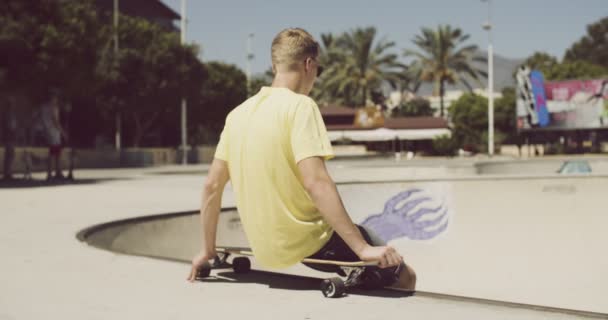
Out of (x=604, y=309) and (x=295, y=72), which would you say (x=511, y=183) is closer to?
(x=604, y=309)

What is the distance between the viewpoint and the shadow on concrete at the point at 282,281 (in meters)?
A: 3.63

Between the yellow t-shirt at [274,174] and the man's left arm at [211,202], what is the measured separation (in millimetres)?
95

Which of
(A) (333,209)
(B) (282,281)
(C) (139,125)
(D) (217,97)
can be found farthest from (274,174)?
(D) (217,97)

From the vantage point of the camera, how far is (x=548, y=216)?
1034cm

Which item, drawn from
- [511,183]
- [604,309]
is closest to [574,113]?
[511,183]

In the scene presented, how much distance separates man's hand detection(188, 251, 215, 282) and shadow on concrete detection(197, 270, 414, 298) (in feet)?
0.23

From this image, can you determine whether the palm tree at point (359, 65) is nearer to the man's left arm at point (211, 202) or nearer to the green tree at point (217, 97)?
the green tree at point (217, 97)

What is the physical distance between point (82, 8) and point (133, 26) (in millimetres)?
20867

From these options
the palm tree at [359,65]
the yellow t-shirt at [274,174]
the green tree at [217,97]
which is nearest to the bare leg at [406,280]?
the yellow t-shirt at [274,174]

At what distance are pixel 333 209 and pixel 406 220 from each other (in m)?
7.82

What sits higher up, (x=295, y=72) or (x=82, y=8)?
(x=82, y=8)

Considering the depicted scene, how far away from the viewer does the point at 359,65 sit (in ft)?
214

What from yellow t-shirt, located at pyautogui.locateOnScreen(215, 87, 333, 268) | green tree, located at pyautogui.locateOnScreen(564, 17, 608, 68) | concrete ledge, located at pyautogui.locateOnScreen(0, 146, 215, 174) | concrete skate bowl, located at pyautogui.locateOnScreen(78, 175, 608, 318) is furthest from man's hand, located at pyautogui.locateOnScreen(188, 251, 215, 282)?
green tree, located at pyautogui.locateOnScreen(564, 17, 608, 68)

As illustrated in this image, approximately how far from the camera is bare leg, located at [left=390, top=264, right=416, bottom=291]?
3645 mm
